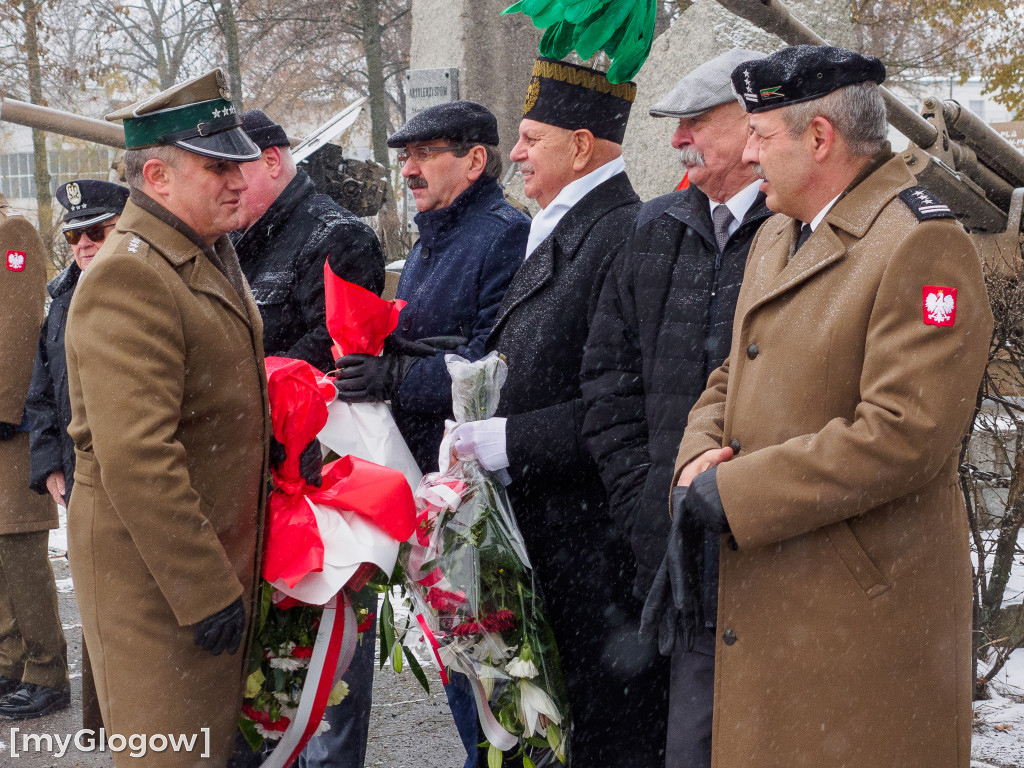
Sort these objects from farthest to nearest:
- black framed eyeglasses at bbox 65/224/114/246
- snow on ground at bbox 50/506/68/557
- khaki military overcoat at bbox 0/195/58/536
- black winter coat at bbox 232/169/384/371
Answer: snow on ground at bbox 50/506/68/557 < khaki military overcoat at bbox 0/195/58/536 < black framed eyeglasses at bbox 65/224/114/246 < black winter coat at bbox 232/169/384/371

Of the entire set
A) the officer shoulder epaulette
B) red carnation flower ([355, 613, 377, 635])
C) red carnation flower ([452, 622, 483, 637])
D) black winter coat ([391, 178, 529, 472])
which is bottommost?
red carnation flower ([355, 613, 377, 635])

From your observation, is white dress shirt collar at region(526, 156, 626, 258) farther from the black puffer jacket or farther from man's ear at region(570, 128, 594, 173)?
the black puffer jacket

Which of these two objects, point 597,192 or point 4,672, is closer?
point 597,192

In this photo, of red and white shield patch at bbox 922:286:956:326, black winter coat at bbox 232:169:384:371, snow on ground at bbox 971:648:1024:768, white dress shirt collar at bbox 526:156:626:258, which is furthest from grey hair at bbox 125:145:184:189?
snow on ground at bbox 971:648:1024:768

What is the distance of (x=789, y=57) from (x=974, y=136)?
6.20 metres

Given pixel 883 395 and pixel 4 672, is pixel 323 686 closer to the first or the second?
pixel 883 395

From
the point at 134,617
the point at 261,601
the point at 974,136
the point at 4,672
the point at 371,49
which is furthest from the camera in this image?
the point at 371,49

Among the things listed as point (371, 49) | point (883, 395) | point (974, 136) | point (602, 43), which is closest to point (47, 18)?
point (371, 49)

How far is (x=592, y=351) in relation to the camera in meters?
2.95

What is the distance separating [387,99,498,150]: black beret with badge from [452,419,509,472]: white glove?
3.74 ft

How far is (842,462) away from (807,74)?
2.67 feet

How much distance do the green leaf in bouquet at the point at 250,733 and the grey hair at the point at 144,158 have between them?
1.38m

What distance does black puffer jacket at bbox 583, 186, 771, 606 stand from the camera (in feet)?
8.96

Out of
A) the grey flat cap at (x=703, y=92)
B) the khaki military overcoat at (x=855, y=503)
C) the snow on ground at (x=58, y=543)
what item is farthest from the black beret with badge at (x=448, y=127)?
the snow on ground at (x=58, y=543)
